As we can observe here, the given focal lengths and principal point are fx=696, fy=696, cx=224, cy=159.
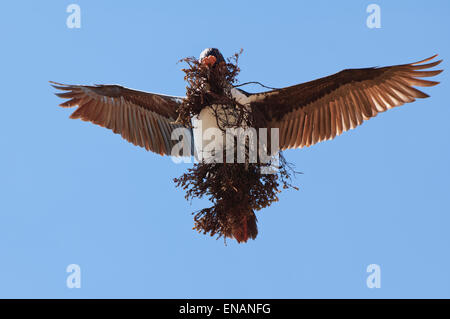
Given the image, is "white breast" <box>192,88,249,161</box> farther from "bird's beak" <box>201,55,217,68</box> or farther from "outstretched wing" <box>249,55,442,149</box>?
"outstretched wing" <box>249,55,442,149</box>

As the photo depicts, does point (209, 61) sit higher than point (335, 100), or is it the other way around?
point (209, 61)

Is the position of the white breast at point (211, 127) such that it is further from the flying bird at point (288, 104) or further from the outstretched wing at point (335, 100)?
the outstretched wing at point (335, 100)

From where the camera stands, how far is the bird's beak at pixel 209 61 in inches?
305

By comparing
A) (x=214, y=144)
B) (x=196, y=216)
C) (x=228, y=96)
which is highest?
(x=228, y=96)

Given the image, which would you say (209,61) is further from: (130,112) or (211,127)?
(130,112)

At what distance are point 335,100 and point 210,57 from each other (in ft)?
5.69

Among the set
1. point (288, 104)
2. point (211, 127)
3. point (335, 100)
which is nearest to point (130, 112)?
point (211, 127)

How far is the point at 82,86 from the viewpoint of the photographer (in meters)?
8.27

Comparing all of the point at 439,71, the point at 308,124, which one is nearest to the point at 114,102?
the point at 308,124

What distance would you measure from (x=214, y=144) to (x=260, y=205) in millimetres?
874

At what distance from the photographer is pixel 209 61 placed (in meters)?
7.79

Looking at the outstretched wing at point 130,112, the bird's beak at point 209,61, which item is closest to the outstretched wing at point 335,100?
the bird's beak at point 209,61

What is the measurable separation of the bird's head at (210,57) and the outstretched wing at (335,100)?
26.7 inches

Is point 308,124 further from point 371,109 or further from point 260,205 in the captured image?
point 260,205
